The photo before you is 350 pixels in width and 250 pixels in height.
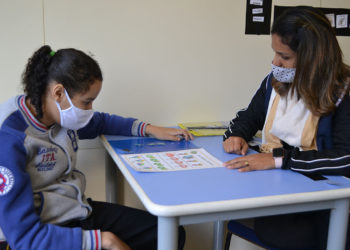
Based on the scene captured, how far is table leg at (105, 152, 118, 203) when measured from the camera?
1.74 meters

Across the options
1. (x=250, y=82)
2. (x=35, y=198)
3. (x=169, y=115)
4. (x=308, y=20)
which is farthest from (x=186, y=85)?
(x=35, y=198)

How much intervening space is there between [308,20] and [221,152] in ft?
1.94

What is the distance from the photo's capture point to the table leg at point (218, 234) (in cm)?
196

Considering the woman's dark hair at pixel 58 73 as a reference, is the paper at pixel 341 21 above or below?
above

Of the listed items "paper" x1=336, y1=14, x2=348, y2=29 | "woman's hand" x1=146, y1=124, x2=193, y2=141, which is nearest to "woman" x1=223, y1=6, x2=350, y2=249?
"woman's hand" x1=146, y1=124, x2=193, y2=141

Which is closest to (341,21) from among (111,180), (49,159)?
(111,180)

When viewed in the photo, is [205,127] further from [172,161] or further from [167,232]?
[167,232]

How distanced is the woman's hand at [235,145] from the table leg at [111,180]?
597mm

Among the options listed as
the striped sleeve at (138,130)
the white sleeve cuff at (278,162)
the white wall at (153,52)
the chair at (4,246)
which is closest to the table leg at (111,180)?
the white wall at (153,52)

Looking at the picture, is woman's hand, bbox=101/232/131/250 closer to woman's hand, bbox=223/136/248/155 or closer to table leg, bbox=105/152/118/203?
woman's hand, bbox=223/136/248/155

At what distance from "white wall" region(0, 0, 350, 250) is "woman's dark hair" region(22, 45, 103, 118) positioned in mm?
547

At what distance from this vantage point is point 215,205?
920 mm

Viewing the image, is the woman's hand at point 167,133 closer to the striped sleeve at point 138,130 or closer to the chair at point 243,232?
the striped sleeve at point 138,130

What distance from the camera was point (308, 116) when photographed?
1.36 metres
